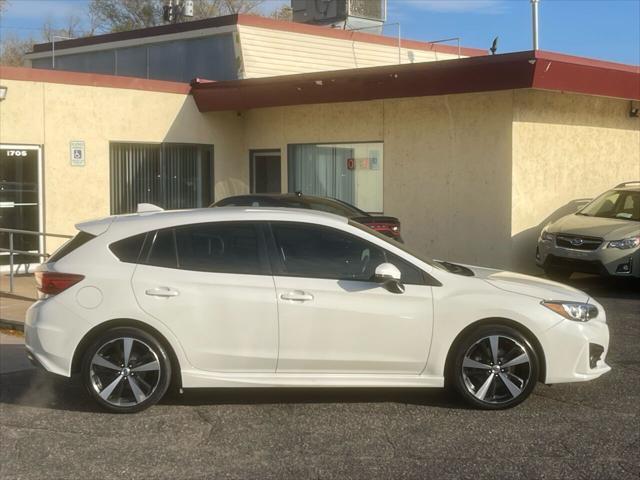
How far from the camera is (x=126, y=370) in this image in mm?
6441

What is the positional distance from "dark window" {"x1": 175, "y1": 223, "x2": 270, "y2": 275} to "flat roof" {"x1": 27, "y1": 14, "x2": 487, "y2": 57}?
13.3m

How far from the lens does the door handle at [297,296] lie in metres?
6.39

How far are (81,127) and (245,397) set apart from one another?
32.4ft

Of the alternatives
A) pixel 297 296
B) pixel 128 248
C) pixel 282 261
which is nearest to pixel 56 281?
pixel 128 248

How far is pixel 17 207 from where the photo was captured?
14.8m

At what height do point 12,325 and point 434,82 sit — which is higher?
point 434,82

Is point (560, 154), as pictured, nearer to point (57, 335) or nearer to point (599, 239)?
point (599, 239)

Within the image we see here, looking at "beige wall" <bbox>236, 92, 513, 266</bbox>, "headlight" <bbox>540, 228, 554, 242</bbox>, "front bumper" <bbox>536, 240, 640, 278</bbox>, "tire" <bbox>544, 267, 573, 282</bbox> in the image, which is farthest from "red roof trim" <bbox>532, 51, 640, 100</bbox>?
"tire" <bbox>544, 267, 573, 282</bbox>

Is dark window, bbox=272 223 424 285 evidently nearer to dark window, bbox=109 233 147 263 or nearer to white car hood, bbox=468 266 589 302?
white car hood, bbox=468 266 589 302

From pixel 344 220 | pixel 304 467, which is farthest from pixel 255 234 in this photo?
pixel 304 467

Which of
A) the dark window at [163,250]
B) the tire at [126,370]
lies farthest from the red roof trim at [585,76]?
the tire at [126,370]

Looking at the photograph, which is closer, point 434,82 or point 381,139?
point 434,82

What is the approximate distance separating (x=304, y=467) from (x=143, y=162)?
41.2ft

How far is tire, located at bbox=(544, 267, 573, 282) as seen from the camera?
44.0 ft
